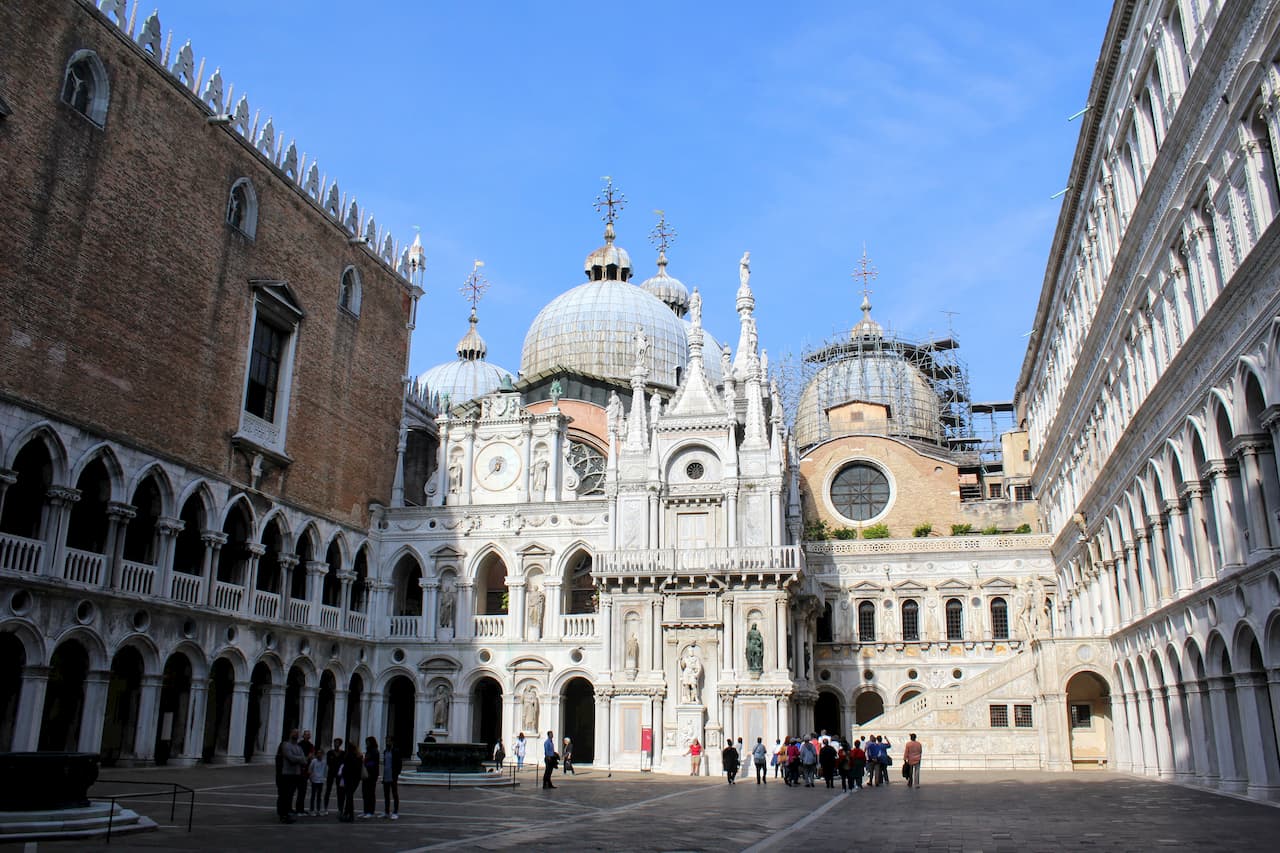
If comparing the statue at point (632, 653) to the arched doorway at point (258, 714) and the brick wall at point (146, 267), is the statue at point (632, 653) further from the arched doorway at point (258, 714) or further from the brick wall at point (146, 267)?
the arched doorway at point (258, 714)

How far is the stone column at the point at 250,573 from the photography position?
33031 mm

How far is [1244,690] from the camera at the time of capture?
19328 mm

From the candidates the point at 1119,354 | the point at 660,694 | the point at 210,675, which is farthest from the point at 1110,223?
the point at 210,675

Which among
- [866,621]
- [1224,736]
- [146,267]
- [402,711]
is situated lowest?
[1224,736]

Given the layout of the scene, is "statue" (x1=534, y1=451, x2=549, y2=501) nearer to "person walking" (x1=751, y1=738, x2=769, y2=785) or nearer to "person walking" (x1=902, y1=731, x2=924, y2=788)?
"person walking" (x1=751, y1=738, x2=769, y2=785)

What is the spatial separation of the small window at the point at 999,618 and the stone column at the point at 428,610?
19.0 meters

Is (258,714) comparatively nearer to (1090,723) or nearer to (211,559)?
(211,559)

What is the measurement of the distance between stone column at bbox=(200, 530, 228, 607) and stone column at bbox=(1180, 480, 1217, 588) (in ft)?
80.2

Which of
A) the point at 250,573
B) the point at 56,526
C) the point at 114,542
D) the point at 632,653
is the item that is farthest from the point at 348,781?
the point at 632,653

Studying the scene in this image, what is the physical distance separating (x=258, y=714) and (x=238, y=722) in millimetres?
2414

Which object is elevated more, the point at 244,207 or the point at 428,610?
the point at 244,207

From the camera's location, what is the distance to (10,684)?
2564cm

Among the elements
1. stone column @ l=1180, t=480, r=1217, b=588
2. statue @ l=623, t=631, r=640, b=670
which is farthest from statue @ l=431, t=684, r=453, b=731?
stone column @ l=1180, t=480, r=1217, b=588

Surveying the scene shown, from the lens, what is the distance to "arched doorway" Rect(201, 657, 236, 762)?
32500 mm
